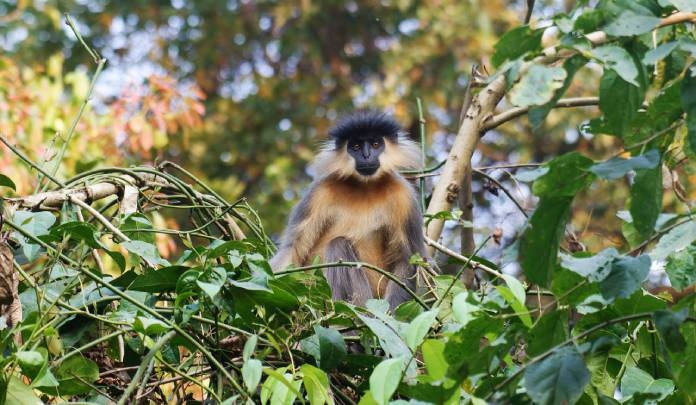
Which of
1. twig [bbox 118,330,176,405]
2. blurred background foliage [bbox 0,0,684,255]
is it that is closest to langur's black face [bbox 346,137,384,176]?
twig [bbox 118,330,176,405]

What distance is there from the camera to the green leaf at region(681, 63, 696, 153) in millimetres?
1802

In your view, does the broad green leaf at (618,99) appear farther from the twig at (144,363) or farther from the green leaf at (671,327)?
the twig at (144,363)

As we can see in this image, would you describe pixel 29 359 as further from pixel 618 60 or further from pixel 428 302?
pixel 428 302

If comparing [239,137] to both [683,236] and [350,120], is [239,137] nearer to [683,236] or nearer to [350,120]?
[350,120]

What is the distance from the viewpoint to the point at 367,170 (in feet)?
17.3

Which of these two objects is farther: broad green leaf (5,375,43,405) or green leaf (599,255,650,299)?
broad green leaf (5,375,43,405)

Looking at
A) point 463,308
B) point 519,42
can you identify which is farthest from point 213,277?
point 519,42

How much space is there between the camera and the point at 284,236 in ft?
16.8

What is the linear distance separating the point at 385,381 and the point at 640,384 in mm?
890

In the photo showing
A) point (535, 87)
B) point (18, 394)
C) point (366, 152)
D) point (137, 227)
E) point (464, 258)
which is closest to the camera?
point (535, 87)

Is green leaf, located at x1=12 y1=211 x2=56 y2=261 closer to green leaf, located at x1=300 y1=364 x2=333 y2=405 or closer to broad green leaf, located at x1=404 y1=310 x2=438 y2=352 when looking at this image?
green leaf, located at x1=300 y1=364 x2=333 y2=405

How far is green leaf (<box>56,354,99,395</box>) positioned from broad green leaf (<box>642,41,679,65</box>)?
1.46m

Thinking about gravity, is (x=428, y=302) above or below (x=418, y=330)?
below

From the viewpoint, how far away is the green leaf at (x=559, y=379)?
6.12 ft
